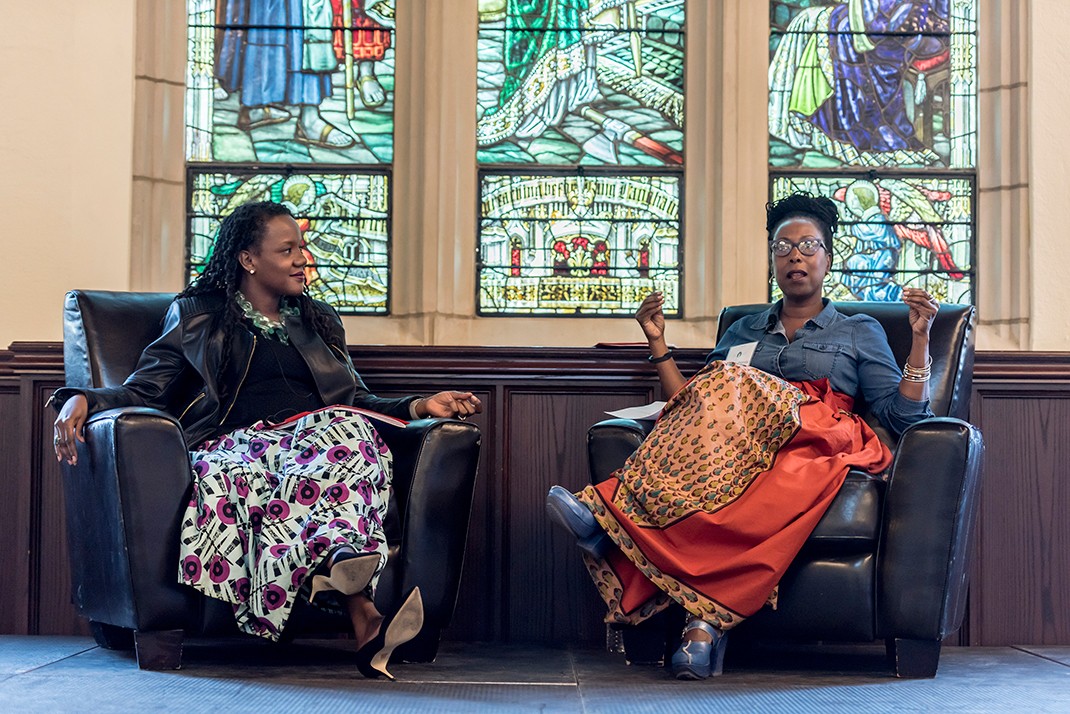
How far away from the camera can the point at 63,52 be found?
187 inches

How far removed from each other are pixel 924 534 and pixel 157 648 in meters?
1.73

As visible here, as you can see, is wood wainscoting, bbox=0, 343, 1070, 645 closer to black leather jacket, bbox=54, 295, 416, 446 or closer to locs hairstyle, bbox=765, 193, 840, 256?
black leather jacket, bbox=54, 295, 416, 446

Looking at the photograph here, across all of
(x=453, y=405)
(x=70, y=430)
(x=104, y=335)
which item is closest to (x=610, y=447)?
(x=453, y=405)

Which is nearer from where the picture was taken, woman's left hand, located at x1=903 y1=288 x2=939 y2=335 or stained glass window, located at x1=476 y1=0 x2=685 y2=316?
woman's left hand, located at x1=903 y1=288 x2=939 y2=335

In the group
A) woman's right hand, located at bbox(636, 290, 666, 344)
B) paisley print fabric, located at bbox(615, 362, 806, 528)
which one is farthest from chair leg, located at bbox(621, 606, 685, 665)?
woman's right hand, located at bbox(636, 290, 666, 344)

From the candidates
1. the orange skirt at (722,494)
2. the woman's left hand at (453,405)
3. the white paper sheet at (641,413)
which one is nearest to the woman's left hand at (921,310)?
the orange skirt at (722,494)

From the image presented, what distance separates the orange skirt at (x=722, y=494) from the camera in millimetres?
2850

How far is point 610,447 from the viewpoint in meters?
3.16

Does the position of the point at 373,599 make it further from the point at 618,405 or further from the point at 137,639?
the point at 618,405

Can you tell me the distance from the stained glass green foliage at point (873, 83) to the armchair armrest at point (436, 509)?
247 centimetres

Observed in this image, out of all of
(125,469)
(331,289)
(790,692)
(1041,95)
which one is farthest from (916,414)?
(331,289)

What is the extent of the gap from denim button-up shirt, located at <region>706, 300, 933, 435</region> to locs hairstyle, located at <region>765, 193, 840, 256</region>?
21 cm

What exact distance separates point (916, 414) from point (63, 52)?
3.32 metres

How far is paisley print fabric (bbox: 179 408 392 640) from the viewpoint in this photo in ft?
9.34
